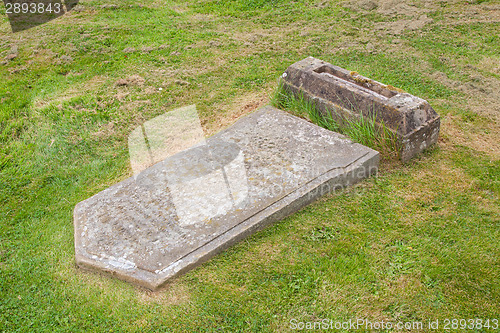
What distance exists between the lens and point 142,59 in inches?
257

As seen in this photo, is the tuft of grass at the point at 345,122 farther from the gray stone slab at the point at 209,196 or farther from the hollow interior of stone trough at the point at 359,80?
the hollow interior of stone trough at the point at 359,80

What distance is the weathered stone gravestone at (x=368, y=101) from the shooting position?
13.1ft

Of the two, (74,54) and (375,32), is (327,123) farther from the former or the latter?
(74,54)

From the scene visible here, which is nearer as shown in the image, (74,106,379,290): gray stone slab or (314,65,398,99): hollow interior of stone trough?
(74,106,379,290): gray stone slab

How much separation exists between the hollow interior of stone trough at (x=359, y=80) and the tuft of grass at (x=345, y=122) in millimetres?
403

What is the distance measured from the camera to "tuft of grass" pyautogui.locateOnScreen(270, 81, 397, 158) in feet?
13.4

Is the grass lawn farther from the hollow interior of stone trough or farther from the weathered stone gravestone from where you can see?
the hollow interior of stone trough

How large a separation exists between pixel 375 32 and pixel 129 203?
490 cm

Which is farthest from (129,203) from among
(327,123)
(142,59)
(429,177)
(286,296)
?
(142,59)

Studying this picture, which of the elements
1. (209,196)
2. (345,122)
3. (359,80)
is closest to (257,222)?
(209,196)

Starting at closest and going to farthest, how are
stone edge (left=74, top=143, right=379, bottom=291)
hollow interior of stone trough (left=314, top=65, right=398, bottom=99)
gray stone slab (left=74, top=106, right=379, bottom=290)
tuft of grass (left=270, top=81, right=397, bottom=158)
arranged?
stone edge (left=74, top=143, right=379, bottom=291) < gray stone slab (left=74, top=106, right=379, bottom=290) < tuft of grass (left=270, top=81, right=397, bottom=158) < hollow interior of stone trough (left=314, top=65, right=398, bottom=99)

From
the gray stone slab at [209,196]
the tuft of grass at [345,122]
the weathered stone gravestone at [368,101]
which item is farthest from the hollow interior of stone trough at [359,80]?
the gray stone slab at [209,196]

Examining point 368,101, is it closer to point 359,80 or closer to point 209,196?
→ point 359,80

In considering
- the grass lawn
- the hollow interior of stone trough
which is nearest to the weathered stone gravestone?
the hollow interior of stone trough
